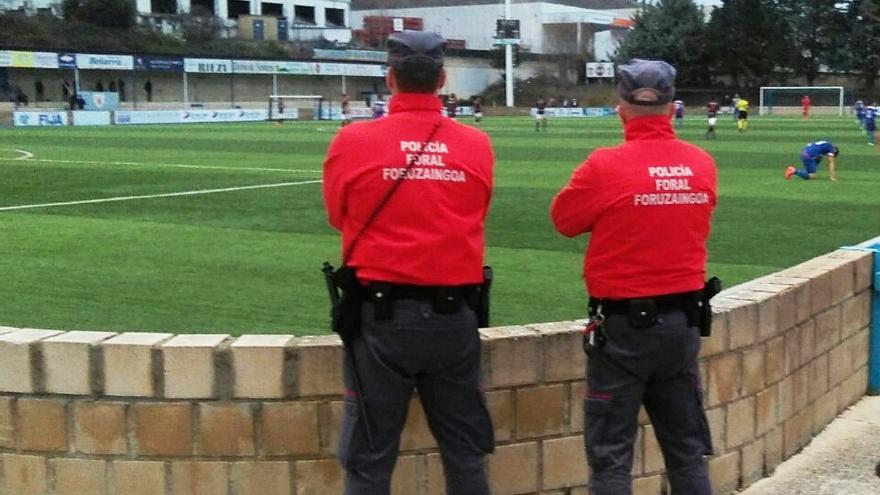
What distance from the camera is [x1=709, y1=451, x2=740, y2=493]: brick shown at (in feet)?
17.9

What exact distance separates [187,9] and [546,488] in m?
87.8

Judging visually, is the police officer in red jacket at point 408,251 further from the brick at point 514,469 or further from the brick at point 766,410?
the brick at point 766,410

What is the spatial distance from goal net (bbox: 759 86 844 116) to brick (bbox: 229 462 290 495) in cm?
7057

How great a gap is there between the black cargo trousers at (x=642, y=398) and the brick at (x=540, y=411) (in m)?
0.64

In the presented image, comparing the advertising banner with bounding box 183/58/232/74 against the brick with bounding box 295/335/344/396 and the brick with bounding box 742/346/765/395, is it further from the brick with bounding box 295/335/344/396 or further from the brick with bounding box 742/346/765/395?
the brick with bounding box 295/335/344/396

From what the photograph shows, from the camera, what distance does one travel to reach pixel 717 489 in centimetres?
550

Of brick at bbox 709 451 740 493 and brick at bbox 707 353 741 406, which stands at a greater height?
brick at bbox 707 353 741 406

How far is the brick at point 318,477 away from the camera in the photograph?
462cm

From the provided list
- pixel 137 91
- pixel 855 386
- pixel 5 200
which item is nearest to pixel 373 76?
pixel 137 91

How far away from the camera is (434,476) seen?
4.76 metres

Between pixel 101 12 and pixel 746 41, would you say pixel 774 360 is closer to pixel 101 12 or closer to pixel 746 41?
pixel 101 12

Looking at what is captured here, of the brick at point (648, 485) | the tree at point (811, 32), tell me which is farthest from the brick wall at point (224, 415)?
the tree at point (811, 32)

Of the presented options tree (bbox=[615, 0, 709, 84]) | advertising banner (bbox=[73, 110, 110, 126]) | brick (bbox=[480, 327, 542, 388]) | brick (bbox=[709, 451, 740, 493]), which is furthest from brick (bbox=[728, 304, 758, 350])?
tree (bbox=[615, 0, 709, 84])

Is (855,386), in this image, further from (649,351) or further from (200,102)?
(200,102)
